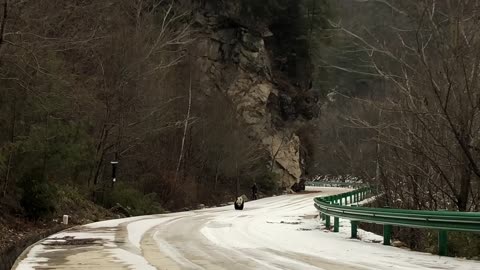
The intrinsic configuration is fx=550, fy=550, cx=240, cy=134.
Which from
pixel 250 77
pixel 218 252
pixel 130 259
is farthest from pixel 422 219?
pixel 250 77

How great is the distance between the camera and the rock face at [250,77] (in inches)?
2207

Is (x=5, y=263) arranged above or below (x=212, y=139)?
below

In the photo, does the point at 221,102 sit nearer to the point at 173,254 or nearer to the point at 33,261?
the point at 173,254

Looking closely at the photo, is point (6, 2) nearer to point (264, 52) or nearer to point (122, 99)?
point (122, 99)

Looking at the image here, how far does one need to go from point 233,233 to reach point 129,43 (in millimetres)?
19781

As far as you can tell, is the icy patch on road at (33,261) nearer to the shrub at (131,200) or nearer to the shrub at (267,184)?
the shrub at (131,200)

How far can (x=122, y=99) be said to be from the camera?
32.2m

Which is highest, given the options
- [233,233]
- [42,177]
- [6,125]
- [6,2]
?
[6,2]

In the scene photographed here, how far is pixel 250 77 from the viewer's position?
5862 cm

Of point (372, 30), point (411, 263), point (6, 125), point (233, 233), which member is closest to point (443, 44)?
point (372, 30)

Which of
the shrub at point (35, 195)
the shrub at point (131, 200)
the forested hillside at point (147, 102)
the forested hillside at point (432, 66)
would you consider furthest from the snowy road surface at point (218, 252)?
the shrub at point (131, 200)

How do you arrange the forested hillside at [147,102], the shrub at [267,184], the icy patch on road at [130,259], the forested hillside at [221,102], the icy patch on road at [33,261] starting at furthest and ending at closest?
the shrub at [267,184]
the forested hillside at [147,102]
the forested hillside at [221,102]
the icy patch on road at [33,261]
the icy patch on road at [130,259]

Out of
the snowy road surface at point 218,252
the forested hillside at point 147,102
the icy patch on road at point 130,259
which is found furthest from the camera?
the forested hillside at point 147,102

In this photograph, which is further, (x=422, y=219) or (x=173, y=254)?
(x=173, y=254)
